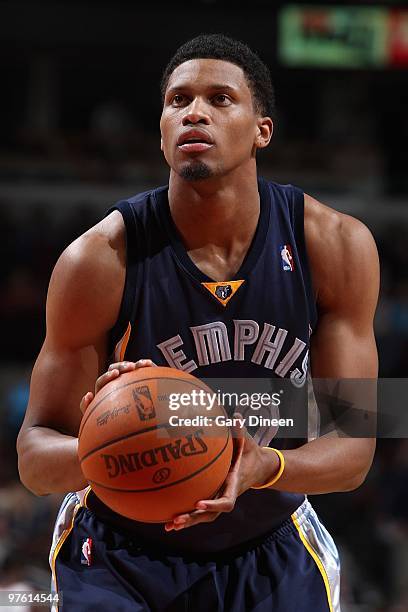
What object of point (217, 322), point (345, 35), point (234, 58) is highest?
point (345, 35)

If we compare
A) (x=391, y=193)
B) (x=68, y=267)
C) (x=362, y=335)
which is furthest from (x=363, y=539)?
(x=391, y=193)

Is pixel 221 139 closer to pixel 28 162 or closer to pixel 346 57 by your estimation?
pixel 346 57

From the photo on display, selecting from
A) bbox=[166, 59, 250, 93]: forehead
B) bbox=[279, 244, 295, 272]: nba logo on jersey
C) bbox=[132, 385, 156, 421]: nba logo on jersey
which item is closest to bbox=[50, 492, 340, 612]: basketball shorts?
bbox=[132, 385, 156, 421]: nba logo on jersey

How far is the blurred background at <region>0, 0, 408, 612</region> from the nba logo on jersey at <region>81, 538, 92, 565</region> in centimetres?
257

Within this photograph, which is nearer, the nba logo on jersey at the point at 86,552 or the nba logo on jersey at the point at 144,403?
the nba logo on jersey at the point at 144,403

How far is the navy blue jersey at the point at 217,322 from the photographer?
2.88 m

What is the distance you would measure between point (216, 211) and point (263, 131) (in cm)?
33

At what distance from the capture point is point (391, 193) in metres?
11.7

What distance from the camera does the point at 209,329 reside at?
2.87 meters

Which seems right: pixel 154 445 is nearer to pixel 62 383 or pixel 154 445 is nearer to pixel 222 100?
pixel 62 383

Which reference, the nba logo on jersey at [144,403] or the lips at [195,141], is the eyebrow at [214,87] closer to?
the lips at [195,141]

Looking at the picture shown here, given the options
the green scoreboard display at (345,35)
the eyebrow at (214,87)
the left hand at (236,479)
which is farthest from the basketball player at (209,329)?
the green scoreboard display at (345,35)

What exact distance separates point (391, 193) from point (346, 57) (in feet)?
6.51

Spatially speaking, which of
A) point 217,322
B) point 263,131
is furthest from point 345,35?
point 217,322
